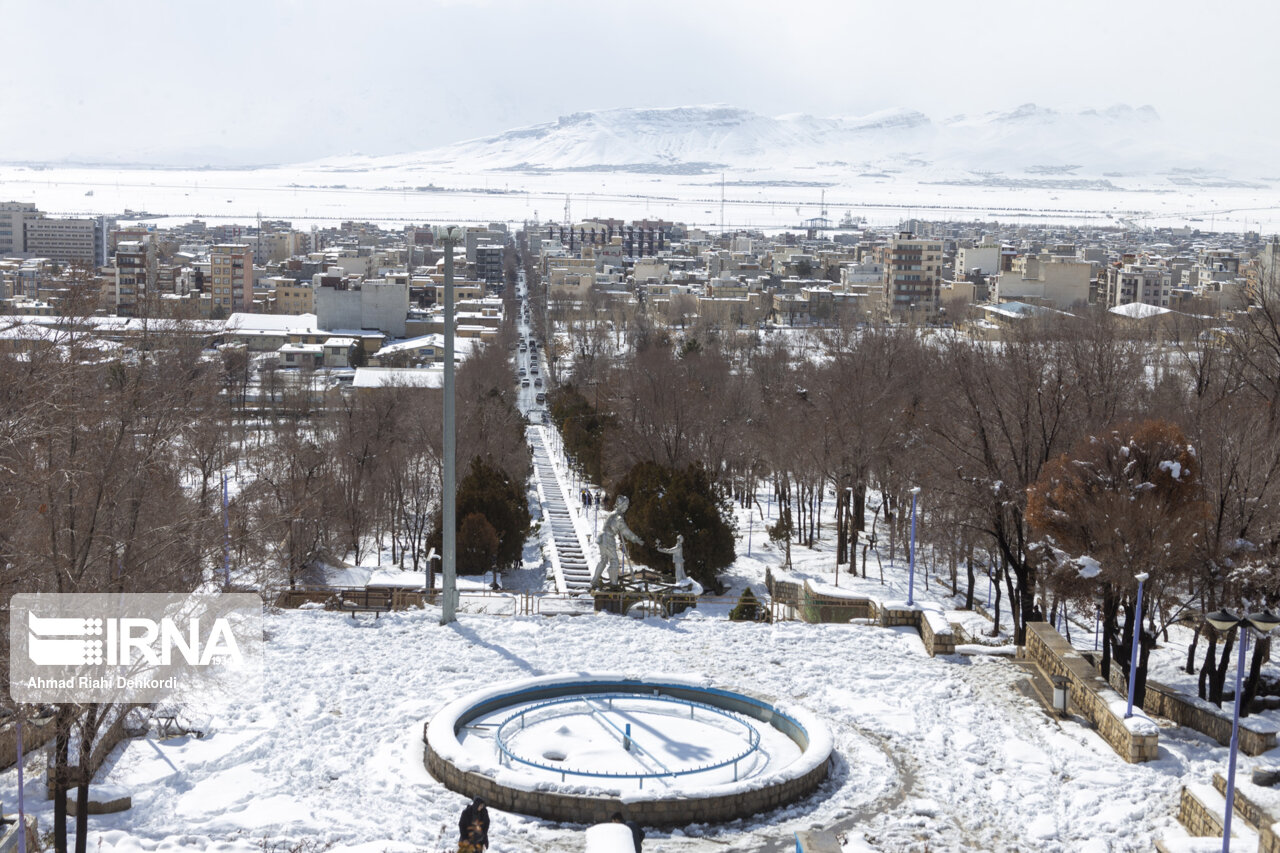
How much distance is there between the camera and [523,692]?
611 inches

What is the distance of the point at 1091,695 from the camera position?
49.5ft

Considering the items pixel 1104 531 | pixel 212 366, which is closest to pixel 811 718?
pixel 1104 531

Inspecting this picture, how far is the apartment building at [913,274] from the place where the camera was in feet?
381

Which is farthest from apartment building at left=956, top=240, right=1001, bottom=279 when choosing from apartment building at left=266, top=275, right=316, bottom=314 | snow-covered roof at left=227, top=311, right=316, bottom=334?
snow-covered roof at left=227, top=311, right=316, bottom=334

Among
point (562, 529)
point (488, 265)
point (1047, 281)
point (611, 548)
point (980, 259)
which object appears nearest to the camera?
point (611, 548)

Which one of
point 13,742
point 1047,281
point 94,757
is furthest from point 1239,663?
point 1047,281

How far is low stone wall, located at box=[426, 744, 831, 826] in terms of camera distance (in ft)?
40.0

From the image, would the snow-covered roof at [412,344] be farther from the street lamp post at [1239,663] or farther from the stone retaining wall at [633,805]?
the street lamp post at [1239,663]

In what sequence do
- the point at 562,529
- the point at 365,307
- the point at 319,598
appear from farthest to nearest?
the point at 365,307 < the point at 562,529 < the point at 319,598

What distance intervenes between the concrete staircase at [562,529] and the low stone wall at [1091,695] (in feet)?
37.1

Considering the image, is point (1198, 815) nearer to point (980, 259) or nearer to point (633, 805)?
point (633, 805)

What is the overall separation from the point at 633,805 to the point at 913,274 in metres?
109

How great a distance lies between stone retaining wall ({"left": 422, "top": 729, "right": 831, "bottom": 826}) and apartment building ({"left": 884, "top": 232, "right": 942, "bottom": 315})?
10671cm

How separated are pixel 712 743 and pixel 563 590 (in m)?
14.4
